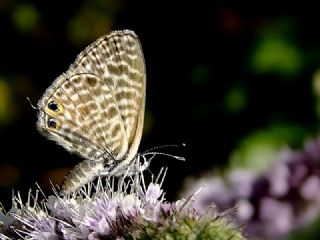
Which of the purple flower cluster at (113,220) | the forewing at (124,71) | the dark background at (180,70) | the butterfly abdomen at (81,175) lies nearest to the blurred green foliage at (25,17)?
the dark background at (180,70)

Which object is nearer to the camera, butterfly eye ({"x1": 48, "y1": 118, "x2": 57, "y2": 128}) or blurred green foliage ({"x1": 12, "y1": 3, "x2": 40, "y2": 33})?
butterfly eye ({"x1": 48, "y1": 118, "x2": 57, "y2": 128})

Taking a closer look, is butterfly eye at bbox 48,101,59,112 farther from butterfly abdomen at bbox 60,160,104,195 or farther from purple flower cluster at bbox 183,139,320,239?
purple flower cluster at bbox 183,139,320,239

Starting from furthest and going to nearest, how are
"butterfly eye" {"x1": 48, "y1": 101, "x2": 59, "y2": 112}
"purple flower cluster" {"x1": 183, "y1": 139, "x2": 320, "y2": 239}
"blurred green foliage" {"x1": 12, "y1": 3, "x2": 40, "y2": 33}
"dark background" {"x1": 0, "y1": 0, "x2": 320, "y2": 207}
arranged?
1. "blurred green foliage" {"x1": 12, "y1": 3, "x2": 40, "y2": 33}
2. "dark background" {"x1": 0, "y1": 0, "x2": 320, "y2": 207}
3. "purple flower cluster" {"x1": 183, "y1": 139, "x2": 320, "y2": 239}
4. "butterfly eye" {"x1": 48, "y1": 101, "x2": 59, "y2": 112}

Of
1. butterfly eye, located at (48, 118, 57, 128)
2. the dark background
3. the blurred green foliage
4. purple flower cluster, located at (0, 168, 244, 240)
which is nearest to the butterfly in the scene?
butterfly eye, located at (48, 118, 57, 128)

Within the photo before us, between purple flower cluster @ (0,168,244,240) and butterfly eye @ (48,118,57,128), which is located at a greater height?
butterfly eye @ (48,118,57,128)

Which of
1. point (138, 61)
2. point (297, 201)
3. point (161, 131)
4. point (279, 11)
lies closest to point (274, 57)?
point (279, 11)

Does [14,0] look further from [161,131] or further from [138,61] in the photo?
[138,61]

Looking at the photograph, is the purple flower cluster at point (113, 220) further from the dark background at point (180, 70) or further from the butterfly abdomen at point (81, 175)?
the dark background at point (180, 70)
